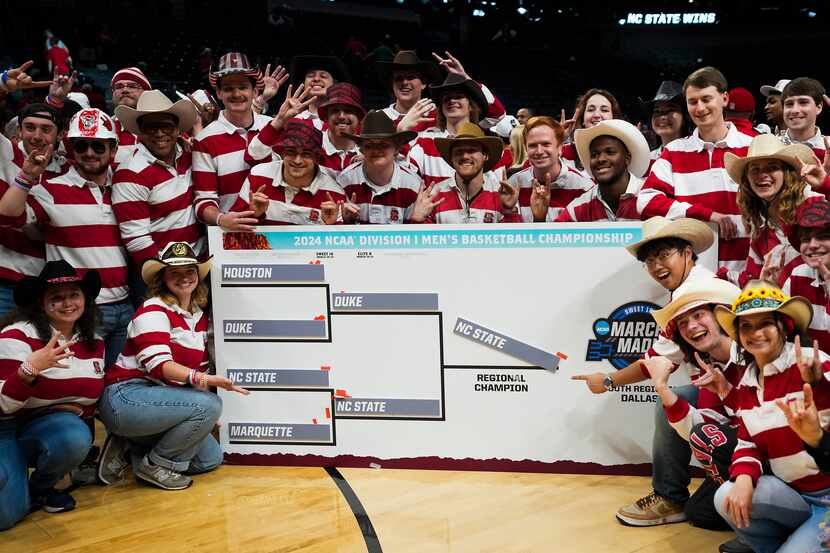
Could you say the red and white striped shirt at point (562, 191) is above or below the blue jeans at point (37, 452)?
above

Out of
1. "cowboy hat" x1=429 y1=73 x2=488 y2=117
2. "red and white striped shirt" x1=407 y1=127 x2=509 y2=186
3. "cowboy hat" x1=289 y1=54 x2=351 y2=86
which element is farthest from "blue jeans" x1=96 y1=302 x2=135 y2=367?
"cowboy hat" x1=429 y1=73 x2=488 y2=117

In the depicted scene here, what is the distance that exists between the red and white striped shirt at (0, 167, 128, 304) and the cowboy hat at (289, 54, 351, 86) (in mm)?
1588

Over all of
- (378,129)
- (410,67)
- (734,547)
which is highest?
(410,67)

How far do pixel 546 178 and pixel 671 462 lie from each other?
1.53 m

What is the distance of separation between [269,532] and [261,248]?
4.38ft

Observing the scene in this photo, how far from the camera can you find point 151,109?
3.96 meters

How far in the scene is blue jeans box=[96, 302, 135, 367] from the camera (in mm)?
3893

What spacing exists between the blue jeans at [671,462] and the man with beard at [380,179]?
62.8 inches

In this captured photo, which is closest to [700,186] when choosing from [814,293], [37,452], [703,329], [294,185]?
[814,293]

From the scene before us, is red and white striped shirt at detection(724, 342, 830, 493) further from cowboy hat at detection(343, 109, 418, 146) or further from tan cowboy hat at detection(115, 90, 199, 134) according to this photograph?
tan cowboy hat at detection(115, 90, 199, 134)

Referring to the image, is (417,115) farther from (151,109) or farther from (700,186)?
(700,186)

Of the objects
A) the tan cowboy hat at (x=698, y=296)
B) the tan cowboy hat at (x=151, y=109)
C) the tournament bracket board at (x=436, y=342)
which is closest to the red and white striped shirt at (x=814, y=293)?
the tan cowboy hat at (x=698, y=296)

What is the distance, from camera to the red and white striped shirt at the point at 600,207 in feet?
12.1

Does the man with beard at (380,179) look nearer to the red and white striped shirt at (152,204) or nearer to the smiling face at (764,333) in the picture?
the red and white striped shirt at (152,204)
